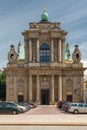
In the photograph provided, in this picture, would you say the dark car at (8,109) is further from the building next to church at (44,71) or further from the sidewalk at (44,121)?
the building next to church at (44,71)

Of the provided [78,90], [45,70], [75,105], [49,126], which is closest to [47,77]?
[45,70]

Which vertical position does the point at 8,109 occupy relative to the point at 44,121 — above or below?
above

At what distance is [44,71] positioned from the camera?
83.1 metres

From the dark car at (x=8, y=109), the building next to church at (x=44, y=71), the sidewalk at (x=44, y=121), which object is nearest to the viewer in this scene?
the sidewalk at (x=44, y=121)

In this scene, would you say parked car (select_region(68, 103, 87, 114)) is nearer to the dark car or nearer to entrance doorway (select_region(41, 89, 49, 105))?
the dark car

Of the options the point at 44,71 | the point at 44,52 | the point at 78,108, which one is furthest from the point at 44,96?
the point at 78,108

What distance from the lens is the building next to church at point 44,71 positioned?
8312 centimetres

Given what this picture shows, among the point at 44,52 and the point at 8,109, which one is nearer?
the point at 8,109

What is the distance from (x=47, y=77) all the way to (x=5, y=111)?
4097 cm

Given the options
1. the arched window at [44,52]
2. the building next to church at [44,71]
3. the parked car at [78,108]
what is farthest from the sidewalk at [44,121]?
the arched window at [44,52]

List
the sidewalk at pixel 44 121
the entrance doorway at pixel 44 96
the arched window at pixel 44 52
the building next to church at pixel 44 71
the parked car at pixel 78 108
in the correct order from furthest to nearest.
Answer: the arched window at pixel 44 52
the entrance doorway at pixel 44 96
the building next to church at pixel 44 71
the parked car at pixel 78 108
the sidewalk at pixel 44 121

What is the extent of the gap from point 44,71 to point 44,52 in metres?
4.67

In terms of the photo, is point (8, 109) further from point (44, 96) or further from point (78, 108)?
point (44, 96)

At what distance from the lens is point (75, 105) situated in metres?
46.1
